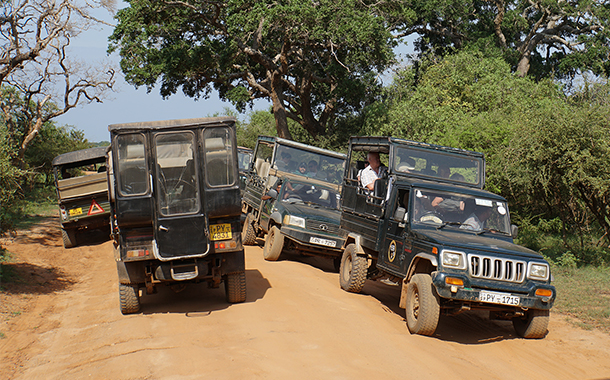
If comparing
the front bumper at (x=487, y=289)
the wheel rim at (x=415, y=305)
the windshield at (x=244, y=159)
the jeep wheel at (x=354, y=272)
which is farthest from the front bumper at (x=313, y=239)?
the windshield at (x=244, y=159)

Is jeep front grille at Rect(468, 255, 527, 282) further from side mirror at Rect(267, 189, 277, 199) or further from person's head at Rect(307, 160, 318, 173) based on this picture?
person's head at Rect(307, 160, 318, 173)

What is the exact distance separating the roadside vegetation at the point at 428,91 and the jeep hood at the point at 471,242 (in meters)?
2.08

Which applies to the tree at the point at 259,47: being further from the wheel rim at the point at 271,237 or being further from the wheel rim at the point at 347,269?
the wheel rim at the point at 347,269

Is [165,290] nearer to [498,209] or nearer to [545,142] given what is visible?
[498,209]

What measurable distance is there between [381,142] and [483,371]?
458 centimetres

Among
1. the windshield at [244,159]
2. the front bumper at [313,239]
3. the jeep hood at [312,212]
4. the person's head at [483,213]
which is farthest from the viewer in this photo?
the windshield at [244,159]

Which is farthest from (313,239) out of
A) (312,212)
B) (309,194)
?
(309,194)

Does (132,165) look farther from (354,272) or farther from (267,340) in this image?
(354,272)

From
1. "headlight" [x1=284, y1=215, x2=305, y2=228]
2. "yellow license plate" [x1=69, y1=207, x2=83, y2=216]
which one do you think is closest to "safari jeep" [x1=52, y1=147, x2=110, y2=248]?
"yellow license plate" [x1=69, y1=207, x2=83, y2=216]

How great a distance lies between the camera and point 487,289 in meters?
6.93

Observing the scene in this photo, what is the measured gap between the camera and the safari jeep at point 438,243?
6938mm

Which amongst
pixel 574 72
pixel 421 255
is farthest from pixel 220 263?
pixel 574 72

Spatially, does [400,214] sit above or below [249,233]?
above

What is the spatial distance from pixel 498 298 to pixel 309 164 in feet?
23.6
